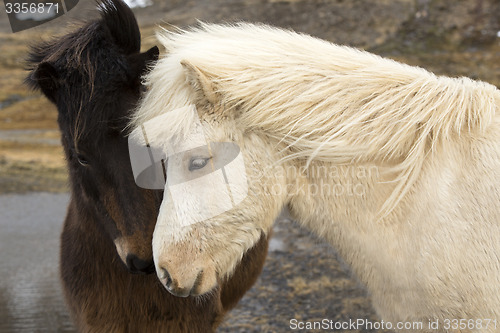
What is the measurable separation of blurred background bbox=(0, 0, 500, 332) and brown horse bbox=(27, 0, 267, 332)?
33 centimetres

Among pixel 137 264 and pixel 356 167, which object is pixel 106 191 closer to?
pixel 137 264

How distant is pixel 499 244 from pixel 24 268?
21.4ft

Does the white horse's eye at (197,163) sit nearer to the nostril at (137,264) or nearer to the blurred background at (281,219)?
the nostril at (137,264)

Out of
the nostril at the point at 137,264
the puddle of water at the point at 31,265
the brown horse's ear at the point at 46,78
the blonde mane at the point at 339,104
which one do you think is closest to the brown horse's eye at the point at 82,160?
the brown horse's ear at the point at 46,78

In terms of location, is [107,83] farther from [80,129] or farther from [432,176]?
[432,176]

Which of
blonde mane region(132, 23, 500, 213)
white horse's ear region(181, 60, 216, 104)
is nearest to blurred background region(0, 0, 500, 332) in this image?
blonde mane region(132, 23, 500, 213)

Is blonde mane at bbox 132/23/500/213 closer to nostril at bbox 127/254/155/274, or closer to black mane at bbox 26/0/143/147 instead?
black mane at bbox 26/0/143/147

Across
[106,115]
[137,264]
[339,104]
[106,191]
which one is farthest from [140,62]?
[339,104]

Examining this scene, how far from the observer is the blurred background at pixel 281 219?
17.5 feet

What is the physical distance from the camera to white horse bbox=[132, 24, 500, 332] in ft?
6.57

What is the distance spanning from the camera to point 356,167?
7.03 feet

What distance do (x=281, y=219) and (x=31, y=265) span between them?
541 centimetres

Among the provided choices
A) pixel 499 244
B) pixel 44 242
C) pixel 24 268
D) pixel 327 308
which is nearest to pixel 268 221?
pixel 499 244

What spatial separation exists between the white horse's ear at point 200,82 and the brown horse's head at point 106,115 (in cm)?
63
